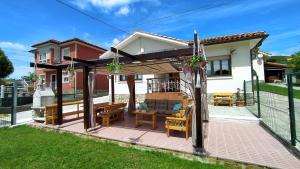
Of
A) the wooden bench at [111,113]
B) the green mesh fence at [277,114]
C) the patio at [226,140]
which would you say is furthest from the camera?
the wooden bench at [111,113]

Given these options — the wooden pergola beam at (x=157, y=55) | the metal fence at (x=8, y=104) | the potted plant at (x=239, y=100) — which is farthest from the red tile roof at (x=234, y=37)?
the metal fence at (x=8, y=104)

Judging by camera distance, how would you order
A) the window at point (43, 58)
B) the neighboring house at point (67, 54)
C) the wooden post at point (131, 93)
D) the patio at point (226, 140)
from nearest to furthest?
the patio at point (226, 140)
the wooden post at point (131, 93)
the neighboring house at point (67, 54)
the window at point (43, 58)

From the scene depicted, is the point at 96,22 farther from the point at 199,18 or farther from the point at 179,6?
the point at 199,18

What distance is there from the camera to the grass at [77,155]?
3.74 meters

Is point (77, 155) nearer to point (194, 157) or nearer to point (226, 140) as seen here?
point (194, 157)

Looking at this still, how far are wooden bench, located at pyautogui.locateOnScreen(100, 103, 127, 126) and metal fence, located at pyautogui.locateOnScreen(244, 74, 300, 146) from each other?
19.0 ft

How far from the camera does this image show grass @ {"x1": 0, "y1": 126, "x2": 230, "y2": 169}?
3.74 metres

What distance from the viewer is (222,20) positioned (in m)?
13.6

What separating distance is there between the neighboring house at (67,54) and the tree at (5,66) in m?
3.27

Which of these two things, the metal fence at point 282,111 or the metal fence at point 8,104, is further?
the metal fence at point 8,104

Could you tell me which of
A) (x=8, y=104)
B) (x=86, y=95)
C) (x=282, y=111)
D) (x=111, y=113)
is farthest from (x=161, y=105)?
(x=8, y=104)

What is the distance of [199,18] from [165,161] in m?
11.5

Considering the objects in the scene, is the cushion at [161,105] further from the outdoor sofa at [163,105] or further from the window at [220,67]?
the window at [220,67]

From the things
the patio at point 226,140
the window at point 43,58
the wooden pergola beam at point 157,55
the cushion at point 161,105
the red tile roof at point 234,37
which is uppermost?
the window at point 43,58
